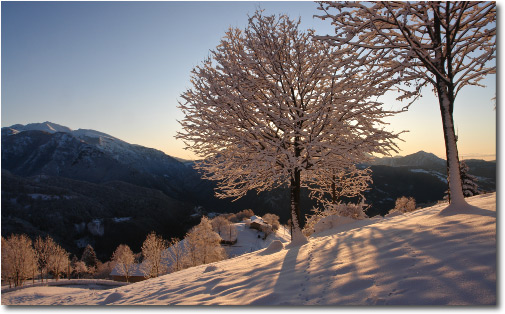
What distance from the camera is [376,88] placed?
720cm

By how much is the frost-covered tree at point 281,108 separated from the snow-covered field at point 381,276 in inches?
108

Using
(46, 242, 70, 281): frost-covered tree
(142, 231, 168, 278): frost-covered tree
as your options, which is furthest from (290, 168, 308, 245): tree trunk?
(46, 242, 70, 281): frost-covered tree

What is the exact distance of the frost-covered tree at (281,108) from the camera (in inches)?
297

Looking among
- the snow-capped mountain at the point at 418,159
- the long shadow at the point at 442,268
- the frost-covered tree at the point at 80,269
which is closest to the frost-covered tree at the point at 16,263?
the frost-covered tree at the point at 80,269

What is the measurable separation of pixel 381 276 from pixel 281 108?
4.93 meters

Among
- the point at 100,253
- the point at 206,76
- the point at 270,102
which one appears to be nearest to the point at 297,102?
the point at 270,102

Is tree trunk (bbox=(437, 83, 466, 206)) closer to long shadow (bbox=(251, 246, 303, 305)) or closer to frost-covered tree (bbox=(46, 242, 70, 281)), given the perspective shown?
long shadow (bbox=(251, 246, 303, 305))

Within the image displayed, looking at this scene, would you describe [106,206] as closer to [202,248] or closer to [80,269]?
[80,269]

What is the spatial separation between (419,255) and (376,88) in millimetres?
4674

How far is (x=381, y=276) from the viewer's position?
3.59 meters

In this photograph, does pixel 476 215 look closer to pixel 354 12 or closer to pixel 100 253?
pixel 354 12

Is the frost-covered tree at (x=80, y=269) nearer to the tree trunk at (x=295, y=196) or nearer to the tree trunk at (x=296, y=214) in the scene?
the tree trunk at (x=296, y=214)

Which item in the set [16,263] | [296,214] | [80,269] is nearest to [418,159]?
[296,214]

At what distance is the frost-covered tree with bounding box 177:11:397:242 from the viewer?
753 cm
